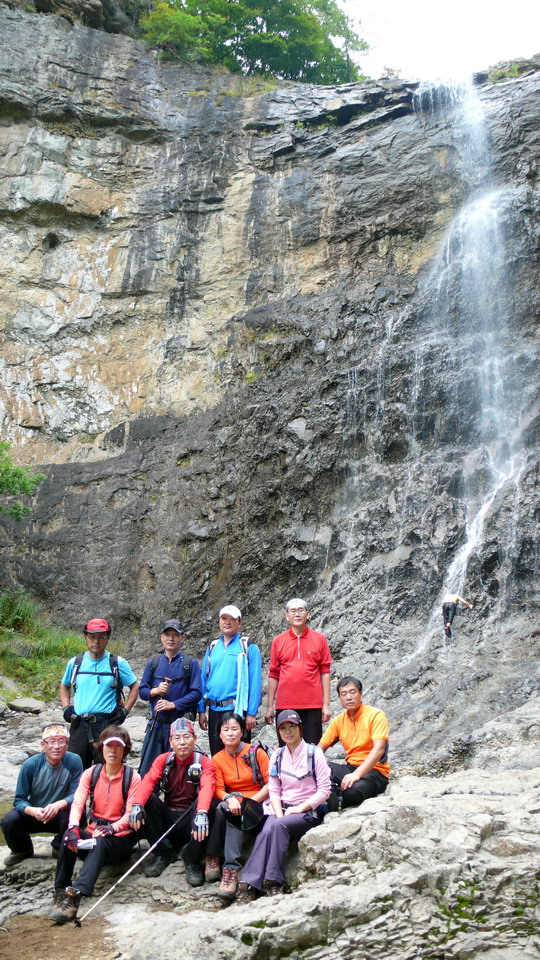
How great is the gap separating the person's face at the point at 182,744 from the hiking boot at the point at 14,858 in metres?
1.39

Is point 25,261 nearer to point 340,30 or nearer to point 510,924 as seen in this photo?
point 340,30

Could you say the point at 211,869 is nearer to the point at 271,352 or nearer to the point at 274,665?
the point at 274,665

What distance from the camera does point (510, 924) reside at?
394 centimetres

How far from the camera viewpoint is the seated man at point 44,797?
18.4 feet

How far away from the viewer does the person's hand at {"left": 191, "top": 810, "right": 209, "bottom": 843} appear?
5.30m

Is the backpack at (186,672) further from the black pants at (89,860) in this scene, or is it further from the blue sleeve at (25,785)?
the black pants at (89,860)

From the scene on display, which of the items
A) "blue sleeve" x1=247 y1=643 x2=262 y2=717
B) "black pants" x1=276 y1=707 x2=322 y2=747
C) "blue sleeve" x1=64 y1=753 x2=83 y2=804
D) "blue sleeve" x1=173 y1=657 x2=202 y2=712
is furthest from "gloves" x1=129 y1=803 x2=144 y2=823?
"black pants" x1=276 y1=707 x2=322 y2=747

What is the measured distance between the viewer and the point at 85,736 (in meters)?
6.47

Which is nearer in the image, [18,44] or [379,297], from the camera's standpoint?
[379,297]

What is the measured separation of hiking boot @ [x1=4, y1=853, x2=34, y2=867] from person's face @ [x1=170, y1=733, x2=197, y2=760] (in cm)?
139

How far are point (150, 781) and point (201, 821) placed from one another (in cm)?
50

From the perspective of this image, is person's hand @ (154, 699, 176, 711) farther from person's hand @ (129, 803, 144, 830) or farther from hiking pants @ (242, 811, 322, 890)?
hiking pants @ (242, 811, 322, 890)

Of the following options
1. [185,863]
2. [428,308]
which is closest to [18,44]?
[428,308]

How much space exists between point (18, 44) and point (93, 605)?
1627cm
